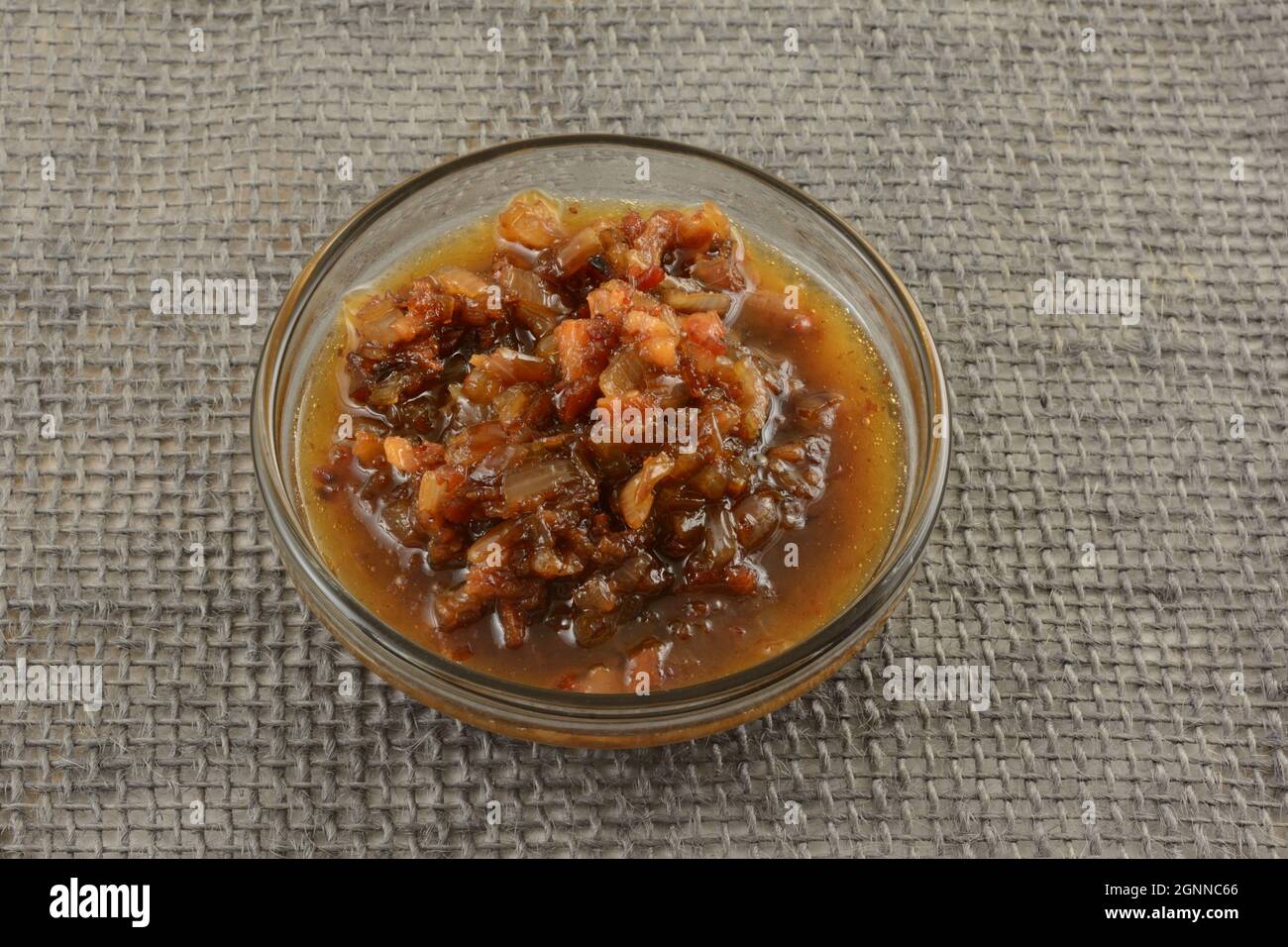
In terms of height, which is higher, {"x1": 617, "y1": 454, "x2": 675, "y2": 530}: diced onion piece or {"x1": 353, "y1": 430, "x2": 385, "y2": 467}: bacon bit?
{"x1": 353, "y1": 430, "x2": 385, "y2": 467}: bacon bit

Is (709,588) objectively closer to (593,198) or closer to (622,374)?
(622,374)

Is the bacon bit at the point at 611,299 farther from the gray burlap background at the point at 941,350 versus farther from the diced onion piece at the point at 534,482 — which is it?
the gray burlap background at the point at 941,350

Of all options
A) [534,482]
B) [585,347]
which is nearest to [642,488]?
[534,482]

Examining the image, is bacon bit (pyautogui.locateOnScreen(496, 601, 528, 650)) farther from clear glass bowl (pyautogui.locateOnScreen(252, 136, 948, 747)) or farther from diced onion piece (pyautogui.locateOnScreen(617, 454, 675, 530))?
diced onion piece (pyautogui.locateOnScreen(617, 454, 675, 530))

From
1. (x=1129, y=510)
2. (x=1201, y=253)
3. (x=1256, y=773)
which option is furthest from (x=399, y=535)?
(x=1201, y=253)

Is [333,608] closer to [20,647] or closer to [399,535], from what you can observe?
[399,535]

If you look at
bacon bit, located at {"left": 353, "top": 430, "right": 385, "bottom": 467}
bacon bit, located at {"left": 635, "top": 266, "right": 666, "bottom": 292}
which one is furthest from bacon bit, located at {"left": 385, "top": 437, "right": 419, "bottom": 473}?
bacon bit, located at {"left": 635, "top": 266, "right": 666, "bottom": 292}
